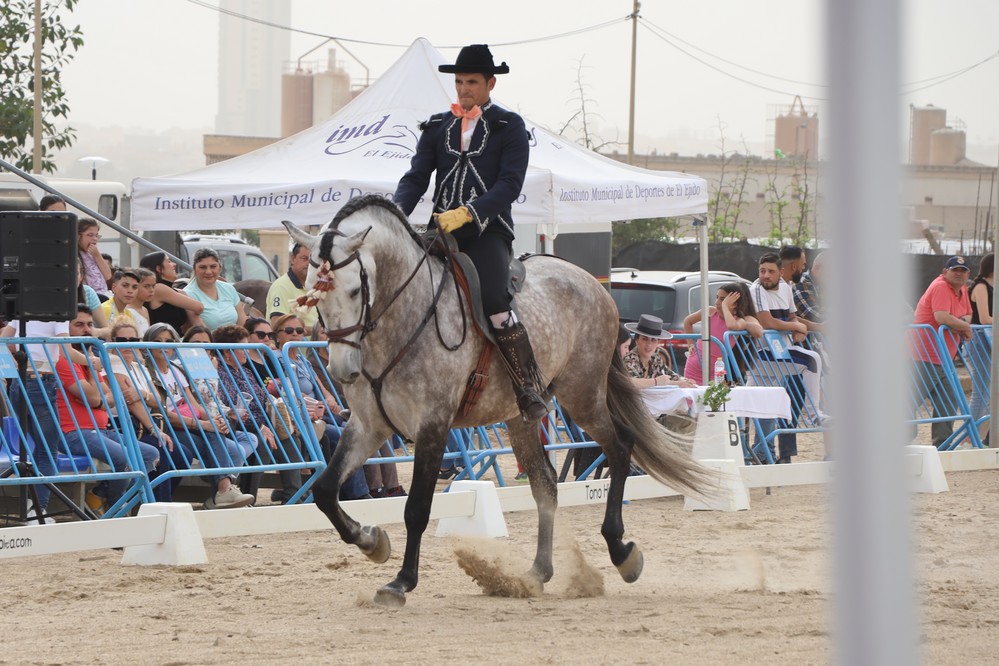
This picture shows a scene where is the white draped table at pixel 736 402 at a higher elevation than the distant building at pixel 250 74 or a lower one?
lower

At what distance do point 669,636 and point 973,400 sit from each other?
896 cm

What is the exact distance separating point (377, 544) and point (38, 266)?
290 cm

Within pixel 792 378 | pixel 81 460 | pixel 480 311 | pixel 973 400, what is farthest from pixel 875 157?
pixel 973 400

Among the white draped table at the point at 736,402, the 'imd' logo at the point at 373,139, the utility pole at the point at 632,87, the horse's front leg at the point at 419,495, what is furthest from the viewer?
the utility pole at the point at 632,87

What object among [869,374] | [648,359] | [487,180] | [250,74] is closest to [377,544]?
[487,180]

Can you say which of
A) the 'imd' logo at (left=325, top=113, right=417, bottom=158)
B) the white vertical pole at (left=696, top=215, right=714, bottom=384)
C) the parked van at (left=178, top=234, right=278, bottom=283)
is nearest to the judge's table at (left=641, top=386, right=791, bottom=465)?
the white vertical pole at (left=696, top=215, right=714, bottom=384)

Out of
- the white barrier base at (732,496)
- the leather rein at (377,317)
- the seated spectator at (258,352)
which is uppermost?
the leather rein at (377,317)

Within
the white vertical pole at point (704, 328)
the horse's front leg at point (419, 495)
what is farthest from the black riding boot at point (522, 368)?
the white vertical pole at point (704, 328)

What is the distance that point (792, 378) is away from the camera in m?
11.8

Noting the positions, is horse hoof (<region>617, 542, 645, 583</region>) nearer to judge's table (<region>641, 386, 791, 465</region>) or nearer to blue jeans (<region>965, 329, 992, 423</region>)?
judge's table (<region>641, 386, 791, 465</region>)

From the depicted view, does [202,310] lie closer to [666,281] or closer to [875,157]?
[666,281]

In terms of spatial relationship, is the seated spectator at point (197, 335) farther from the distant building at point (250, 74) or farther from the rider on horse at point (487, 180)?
the distant building at point (250, 74)

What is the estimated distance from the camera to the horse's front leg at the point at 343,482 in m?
6.30

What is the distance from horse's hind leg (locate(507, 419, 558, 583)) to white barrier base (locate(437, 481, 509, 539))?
126 cm
